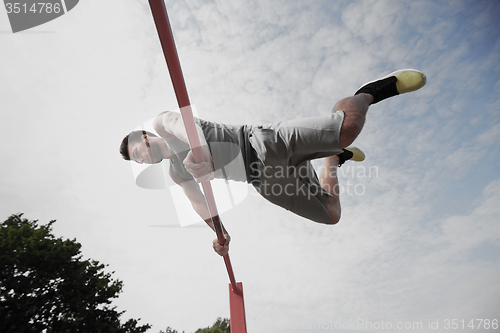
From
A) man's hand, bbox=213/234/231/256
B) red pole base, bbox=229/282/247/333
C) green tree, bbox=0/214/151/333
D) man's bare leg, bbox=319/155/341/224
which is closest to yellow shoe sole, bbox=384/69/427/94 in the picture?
man's bare leg, bbox=319/155/341/224

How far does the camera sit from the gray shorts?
155cm

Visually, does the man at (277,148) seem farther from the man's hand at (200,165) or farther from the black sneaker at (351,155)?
the black sneaker at (351,155)

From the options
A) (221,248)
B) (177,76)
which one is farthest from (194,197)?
(177,76)

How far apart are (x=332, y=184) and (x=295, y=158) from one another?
105 cm

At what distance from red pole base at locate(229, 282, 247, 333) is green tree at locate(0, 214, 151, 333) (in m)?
7.27

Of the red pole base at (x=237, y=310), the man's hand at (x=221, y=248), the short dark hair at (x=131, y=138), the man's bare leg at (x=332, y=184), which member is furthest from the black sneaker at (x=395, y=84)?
the red pole base at (x=237, y=310)

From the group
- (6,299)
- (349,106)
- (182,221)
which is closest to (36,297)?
(6,299)

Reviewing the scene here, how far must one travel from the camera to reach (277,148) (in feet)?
5.65

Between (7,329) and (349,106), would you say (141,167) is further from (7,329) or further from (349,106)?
(7,329)

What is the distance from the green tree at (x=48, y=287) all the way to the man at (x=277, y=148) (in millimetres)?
7944

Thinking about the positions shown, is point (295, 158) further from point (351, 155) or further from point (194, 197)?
point (351, 155)

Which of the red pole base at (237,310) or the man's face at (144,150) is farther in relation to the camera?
the red pole base at (237,310)

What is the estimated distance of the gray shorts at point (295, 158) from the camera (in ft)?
5.10

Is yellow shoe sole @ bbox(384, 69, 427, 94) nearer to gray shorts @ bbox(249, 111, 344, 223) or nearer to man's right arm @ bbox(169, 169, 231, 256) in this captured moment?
gray shorts @ bbox(249, 111, 344, 223)
